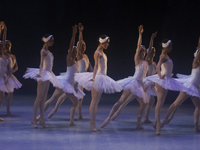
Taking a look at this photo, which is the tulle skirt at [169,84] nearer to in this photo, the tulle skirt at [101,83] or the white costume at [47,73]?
the tulle skirt at [101,83]

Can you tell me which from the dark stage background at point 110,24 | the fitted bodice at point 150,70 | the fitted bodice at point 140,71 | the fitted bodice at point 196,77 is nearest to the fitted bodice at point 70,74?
the fitted bodice at point 140,71

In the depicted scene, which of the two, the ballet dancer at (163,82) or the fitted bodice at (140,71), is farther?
the fitted bodice at (140,71)

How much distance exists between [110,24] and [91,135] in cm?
645

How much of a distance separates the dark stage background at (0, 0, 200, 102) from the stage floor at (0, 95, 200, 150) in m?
4.23

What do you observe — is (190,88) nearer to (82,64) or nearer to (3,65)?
(82,64)

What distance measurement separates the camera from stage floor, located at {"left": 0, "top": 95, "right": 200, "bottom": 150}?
4.42m

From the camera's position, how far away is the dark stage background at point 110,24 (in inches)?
422

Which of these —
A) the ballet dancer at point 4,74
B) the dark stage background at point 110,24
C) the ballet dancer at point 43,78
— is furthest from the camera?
the dark stage background at point 110,24

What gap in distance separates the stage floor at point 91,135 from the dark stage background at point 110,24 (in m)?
4.23

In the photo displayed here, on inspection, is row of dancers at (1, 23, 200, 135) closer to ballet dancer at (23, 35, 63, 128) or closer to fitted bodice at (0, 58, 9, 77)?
ballet dancer at (23, 35, 63, 128)

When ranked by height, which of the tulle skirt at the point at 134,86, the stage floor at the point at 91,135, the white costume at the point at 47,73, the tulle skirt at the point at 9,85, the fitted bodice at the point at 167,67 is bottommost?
the stage floor at the point at 91,135

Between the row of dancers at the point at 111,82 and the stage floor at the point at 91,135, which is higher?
the row of dancers at the point at 111,82

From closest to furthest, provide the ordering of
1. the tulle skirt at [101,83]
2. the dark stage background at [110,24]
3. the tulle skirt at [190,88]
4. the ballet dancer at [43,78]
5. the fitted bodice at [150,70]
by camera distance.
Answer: the tulle skirt at [190,88] → the tulle skirt at [101,83] → the ballet dancer at [43,78] → the fitted bodice at [150,70] → the dark stage background at [110,24]

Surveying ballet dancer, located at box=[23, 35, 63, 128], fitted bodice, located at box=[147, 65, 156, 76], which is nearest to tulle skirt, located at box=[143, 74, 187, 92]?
fitted bodice, located at box=[147, 65, 156, 76]
